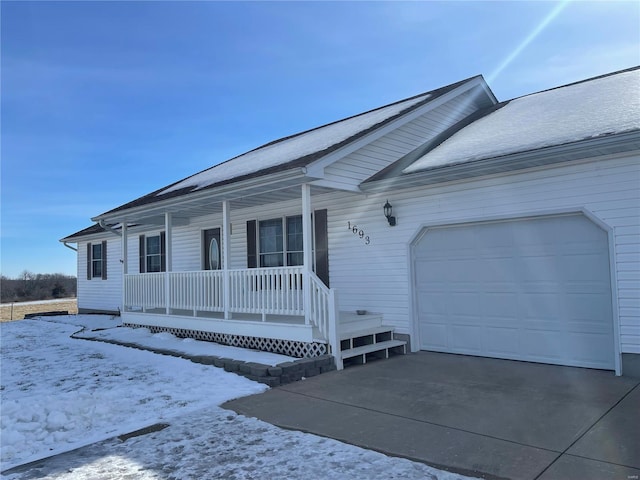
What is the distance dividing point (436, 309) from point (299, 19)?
6546 mm

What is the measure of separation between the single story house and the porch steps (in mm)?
37

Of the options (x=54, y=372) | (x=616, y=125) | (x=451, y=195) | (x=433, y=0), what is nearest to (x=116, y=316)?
(x=54, y=372)

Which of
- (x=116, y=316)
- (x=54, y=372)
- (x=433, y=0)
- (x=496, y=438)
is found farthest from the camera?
(x=116, y=316)

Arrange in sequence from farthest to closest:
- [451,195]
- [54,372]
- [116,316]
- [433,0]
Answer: [116,316] → [433,0] → [451,195] → [54,372]

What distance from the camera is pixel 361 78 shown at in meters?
10.3

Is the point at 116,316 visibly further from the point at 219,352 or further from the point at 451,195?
the point at 451,195

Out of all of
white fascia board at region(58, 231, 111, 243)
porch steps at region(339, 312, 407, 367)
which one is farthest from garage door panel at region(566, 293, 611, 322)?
white fascia board at region(58, 231, 111, 243)

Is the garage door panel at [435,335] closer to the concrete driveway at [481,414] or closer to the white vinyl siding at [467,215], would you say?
the white vinyl siding at [467,215]

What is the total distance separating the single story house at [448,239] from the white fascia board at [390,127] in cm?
4

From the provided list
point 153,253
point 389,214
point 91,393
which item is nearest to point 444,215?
point 389,214

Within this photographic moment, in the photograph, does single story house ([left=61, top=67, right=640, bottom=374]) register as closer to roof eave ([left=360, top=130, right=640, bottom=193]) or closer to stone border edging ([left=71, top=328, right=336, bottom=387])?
roof eave ([left=360, top=130, right=640, bottom=193])

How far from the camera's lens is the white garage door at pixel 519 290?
6359mm

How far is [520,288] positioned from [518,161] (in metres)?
1.97

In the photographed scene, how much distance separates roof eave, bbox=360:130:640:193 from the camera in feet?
19.0
